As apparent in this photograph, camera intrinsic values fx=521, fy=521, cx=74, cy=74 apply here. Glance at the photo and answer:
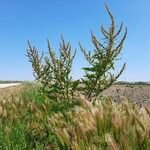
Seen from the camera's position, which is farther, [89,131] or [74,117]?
[74,117]

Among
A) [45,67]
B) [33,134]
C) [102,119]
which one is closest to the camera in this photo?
[102,119]

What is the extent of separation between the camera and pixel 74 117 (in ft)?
19.2

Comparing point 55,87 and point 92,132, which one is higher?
point 55,87

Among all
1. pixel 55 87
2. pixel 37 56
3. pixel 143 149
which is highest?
pixel 37 56

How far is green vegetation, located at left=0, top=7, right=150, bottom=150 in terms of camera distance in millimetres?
4547

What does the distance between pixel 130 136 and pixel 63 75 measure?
4556 millimetres

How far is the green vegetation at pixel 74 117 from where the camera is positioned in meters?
4.55

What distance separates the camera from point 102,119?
16.3 ft

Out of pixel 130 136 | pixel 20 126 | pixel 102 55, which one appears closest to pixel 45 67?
pixel 102 55

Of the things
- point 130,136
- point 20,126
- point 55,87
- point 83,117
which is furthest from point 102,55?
point 130,136

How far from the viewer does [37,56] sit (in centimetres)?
1005

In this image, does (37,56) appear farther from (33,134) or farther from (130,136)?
(130,136)

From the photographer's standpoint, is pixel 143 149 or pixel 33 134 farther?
pixel 33 134

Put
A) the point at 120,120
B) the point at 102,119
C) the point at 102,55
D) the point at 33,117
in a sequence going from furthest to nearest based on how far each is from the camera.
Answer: the point at 102,55, the point at 33,117, the point at 102,119, the point at 120,120
